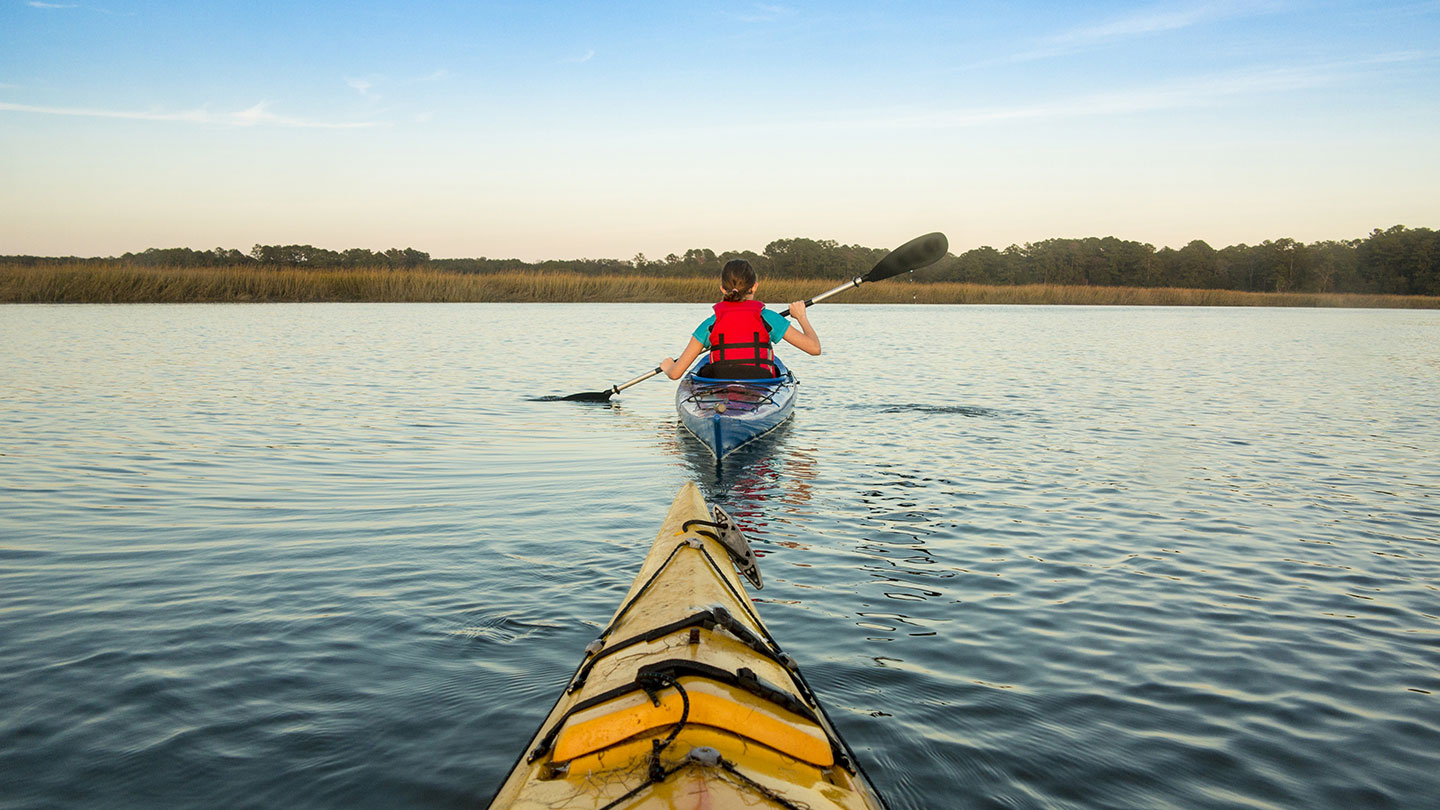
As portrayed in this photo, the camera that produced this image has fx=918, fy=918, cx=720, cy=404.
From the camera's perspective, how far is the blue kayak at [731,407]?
26.7 ft

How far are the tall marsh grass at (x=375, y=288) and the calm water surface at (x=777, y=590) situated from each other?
70.3ft

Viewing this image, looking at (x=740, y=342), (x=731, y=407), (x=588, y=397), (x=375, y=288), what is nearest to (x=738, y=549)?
(x=731, y=407)

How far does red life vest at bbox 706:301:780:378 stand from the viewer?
883 centimetres

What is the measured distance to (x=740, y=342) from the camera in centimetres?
908

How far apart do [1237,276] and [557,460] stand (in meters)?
89.4

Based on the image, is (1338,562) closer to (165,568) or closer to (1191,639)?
(1191,639)

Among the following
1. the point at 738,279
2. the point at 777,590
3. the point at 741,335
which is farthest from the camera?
the point at 741,335

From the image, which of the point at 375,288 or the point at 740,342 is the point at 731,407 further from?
the point at 375,288

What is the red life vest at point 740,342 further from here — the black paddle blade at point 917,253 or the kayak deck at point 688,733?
the kayak deck at point 688,733

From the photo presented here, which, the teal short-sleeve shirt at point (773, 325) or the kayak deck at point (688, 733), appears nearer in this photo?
the kayak deck at point (688, 733)

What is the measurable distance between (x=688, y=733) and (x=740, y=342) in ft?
23.1

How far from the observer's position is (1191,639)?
4.21 meters

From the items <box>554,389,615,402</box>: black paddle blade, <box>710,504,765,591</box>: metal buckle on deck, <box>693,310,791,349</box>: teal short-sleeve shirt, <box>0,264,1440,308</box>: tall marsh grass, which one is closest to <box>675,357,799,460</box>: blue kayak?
<box>693,310,791,349</box>: teal short-sleeve shirt

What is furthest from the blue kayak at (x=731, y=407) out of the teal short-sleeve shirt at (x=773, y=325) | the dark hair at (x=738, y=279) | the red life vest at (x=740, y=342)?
the dark hair at (x=738, y=279)
